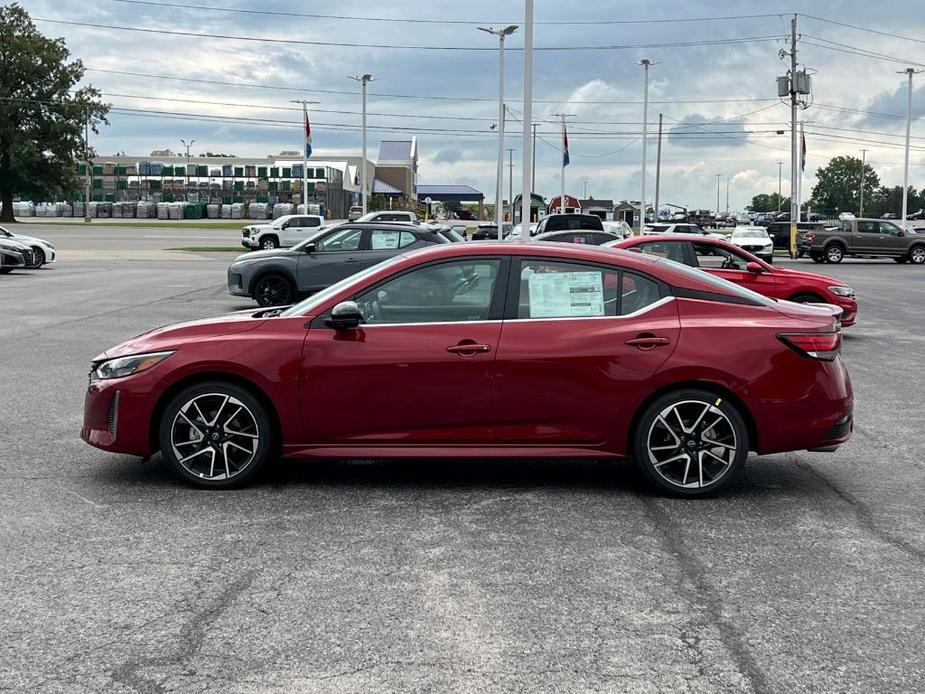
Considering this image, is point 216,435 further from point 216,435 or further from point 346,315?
point 346,315

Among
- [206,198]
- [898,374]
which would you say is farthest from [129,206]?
[898,374]

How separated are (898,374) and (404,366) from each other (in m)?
7.68

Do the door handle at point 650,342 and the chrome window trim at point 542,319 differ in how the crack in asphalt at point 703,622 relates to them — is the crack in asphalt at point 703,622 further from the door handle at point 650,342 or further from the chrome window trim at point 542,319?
the chrome window trim at point 542,319

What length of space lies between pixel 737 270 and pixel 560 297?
355 inches

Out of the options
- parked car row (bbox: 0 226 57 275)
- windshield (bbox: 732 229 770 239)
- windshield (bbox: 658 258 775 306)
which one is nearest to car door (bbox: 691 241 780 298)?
windshield (bbox: 658 258 775 306)

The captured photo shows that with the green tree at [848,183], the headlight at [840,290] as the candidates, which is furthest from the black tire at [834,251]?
the green tree at [848,183]

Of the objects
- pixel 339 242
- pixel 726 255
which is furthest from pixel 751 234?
pixel 726 255

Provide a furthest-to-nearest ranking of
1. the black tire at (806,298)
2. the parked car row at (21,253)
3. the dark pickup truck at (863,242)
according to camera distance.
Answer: the dark pickup truck at (863,242) → the parked car row at (21,253) → the black tire at (806,298)

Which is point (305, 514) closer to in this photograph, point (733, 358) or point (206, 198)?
point (733, 358)

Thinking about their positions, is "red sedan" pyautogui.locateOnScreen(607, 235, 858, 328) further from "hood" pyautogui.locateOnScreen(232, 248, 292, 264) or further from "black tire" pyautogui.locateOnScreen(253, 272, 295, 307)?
"hood" pyautogui.locateOnScreen(232, 248, 292, 264)

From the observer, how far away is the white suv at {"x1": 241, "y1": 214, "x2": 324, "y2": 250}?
46281 mm

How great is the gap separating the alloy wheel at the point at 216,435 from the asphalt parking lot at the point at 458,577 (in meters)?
0.19

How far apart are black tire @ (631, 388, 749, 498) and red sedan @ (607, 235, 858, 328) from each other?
8.50 metres

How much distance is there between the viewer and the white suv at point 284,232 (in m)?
46.3
